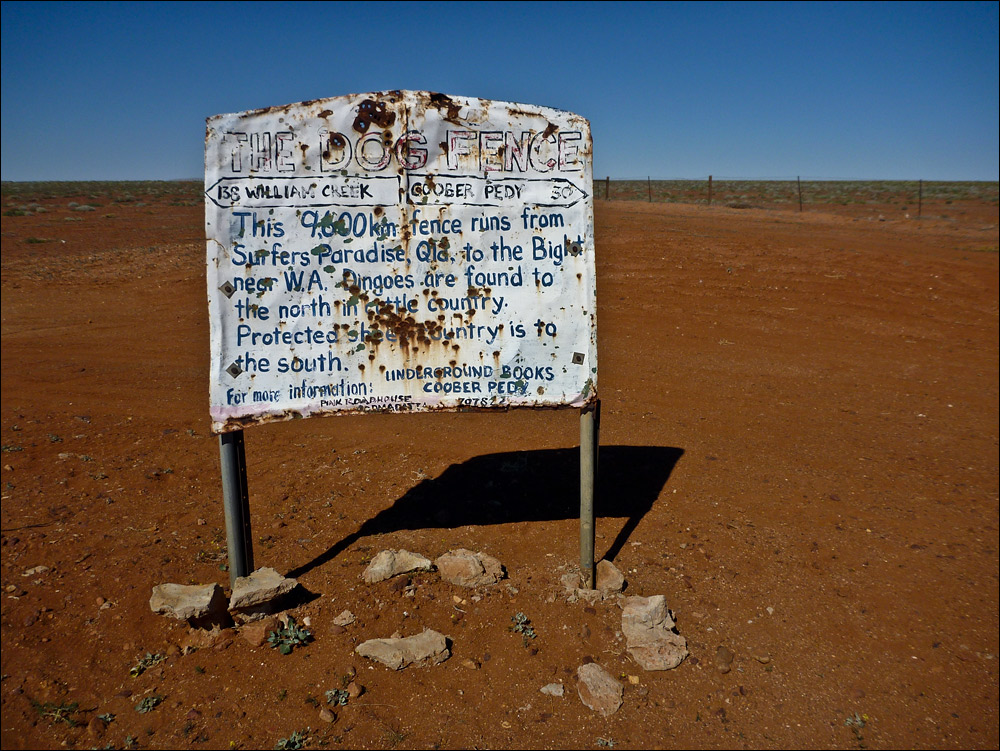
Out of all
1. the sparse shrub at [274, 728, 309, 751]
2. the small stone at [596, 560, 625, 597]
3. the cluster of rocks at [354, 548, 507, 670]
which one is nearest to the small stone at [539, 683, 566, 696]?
Result: the cluster of rocks at [354, 548, 507, 670]

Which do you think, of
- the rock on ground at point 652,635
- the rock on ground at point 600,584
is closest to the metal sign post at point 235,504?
the rock on ground at point 600,584

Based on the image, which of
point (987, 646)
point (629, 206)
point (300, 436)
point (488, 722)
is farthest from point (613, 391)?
point (629, 206)

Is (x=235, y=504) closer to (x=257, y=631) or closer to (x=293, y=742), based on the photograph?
(x=257, y=631)

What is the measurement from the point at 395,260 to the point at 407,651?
6.24ft

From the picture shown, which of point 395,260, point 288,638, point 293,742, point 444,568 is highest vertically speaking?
point 395,260

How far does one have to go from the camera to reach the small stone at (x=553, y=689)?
3.25 metres

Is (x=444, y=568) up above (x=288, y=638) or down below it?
above

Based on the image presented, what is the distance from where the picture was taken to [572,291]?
3.77 m

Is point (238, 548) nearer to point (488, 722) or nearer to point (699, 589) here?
point (488, 722)

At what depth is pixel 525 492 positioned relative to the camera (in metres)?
5.11

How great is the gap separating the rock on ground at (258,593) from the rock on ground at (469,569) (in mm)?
803

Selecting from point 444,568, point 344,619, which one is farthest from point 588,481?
point 344,619

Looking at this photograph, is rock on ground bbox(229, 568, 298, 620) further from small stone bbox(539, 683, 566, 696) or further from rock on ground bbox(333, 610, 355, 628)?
small stone bbox(539, 683, 566, 696)

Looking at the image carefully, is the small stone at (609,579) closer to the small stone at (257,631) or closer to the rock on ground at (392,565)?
the rock on ground at (392,565)
